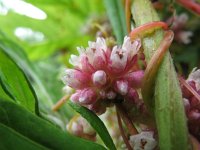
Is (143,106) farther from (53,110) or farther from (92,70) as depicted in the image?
Result: (53,110)

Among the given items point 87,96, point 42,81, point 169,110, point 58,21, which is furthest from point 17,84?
point 58,21

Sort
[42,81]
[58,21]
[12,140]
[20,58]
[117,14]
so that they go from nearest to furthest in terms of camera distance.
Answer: [12,140] → [117,14] → [20,58] → [42,81] → [58,21]

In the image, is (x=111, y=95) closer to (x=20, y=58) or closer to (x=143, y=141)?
(x=143, y=141)

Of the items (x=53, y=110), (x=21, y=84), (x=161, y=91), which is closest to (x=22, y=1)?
(x=53, y=110)

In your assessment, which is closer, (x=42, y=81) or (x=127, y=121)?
(x=127, y=121)

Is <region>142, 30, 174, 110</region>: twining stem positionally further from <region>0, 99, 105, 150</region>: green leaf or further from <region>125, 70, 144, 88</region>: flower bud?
<region>0, 99, 105, 150</region>: green leaf

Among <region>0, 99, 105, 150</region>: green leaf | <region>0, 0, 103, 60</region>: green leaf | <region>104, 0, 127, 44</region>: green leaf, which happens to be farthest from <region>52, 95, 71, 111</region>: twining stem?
<region>0, 0, 103, 60</region>: green leaf
